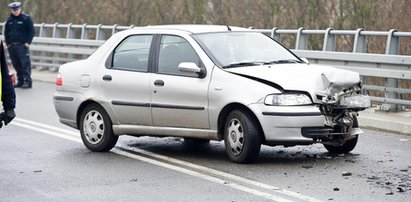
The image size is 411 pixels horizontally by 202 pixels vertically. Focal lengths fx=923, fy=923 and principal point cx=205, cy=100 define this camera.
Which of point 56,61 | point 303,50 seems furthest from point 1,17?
point 303,50

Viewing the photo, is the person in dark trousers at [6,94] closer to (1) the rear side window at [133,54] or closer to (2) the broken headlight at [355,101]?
(1) the rear side window at [133,54]

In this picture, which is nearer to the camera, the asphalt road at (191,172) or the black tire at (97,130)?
the asphalt road at (191,172)

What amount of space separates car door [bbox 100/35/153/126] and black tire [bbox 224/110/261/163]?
1.14 metres

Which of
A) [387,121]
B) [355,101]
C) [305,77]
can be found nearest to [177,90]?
[305,77]

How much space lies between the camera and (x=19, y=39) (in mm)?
19891

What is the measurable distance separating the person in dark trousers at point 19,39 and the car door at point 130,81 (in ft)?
30.5

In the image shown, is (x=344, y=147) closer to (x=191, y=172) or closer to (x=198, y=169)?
(x=198, y=169)

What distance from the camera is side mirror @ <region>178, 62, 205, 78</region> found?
31.9ft

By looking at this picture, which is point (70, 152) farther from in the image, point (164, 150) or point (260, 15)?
point (260, 15)

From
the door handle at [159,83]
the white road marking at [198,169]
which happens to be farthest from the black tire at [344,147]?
the door handle at [159,83]

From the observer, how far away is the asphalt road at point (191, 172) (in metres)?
8.08

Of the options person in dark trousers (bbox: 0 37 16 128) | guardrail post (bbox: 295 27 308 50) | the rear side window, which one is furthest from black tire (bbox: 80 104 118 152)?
guardrail post (bbox: 295 27 308 50)

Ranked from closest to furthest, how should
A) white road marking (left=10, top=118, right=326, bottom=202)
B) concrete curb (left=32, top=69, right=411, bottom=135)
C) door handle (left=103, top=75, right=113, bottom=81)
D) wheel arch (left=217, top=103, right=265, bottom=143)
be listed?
white road marking (left=10, top=118, right=326, bottom=202)
wheel arch (left=217, top=103, right=265, bottom=143)
door handle (left=103, top=75, right=113, bottom=81)
concrete curb (left=32, top=69, right=411, bottom=135)

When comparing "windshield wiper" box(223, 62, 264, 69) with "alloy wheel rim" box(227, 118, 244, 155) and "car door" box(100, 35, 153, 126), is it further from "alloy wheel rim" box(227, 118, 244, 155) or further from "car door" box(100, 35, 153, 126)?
"car door" box(100, 35, 153, 126)
